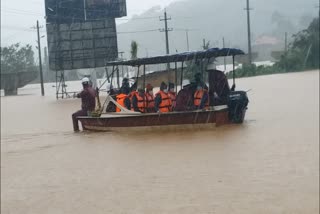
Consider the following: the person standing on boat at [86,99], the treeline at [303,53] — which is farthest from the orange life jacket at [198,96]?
the person standing on boat at [86,99]

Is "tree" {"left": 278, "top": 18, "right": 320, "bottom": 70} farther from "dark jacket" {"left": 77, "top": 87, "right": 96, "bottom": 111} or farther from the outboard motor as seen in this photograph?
"dark jacket" {"left": 77, "top": 87, "right": 96, "bottom": 111}

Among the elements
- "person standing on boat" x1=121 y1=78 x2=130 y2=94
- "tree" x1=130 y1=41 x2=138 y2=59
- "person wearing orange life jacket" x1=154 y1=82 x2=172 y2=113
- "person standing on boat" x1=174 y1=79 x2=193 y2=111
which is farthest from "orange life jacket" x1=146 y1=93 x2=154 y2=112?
"tree" x1=130 y1=41 x2=138 y2=59

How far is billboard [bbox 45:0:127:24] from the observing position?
76.6 ft

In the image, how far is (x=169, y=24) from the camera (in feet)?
37.0

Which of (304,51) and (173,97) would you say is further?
(304,51)

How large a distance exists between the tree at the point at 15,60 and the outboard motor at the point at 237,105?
27.9m

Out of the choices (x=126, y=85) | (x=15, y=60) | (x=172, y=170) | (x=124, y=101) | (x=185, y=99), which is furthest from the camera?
(x=15, y=60)

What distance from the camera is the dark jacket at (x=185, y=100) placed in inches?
429

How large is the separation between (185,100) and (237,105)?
3.81 feet

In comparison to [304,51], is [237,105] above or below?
below

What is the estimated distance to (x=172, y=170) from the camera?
281 inches

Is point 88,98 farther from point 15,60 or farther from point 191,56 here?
point 15,60

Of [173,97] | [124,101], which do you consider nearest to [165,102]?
[173,97]

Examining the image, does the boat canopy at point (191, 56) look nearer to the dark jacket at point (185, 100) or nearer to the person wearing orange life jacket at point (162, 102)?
the person wearing orange life jacket at point (162, 102)
